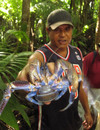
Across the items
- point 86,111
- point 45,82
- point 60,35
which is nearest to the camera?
point 45,82

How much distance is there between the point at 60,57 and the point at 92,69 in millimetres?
775

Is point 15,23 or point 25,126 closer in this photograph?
point 25,126

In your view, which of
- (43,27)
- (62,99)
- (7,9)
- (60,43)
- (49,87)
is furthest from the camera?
(7,9)

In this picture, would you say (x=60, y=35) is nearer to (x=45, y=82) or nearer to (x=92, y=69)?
(x=45, y=82)

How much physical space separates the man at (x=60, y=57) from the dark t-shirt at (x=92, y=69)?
1.50ft

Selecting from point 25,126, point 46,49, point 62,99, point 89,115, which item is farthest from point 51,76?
point 25,126

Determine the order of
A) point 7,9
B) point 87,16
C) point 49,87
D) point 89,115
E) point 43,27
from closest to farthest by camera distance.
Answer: point 49,87 → point 89,115 → point 43,27 → point 7,9 → point 87,16

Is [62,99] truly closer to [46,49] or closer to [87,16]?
[46,49]

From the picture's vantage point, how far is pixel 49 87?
2.42 ft

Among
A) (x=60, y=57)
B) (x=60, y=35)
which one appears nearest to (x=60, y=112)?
(x=60, y=57)

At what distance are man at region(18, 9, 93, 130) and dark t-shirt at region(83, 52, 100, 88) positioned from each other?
46 centimetres

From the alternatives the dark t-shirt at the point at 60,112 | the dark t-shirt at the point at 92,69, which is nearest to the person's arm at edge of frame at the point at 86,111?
the dark t-shirt at the point at 60,112

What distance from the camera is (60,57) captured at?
3.68 ft

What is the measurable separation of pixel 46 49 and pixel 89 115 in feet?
2.62
